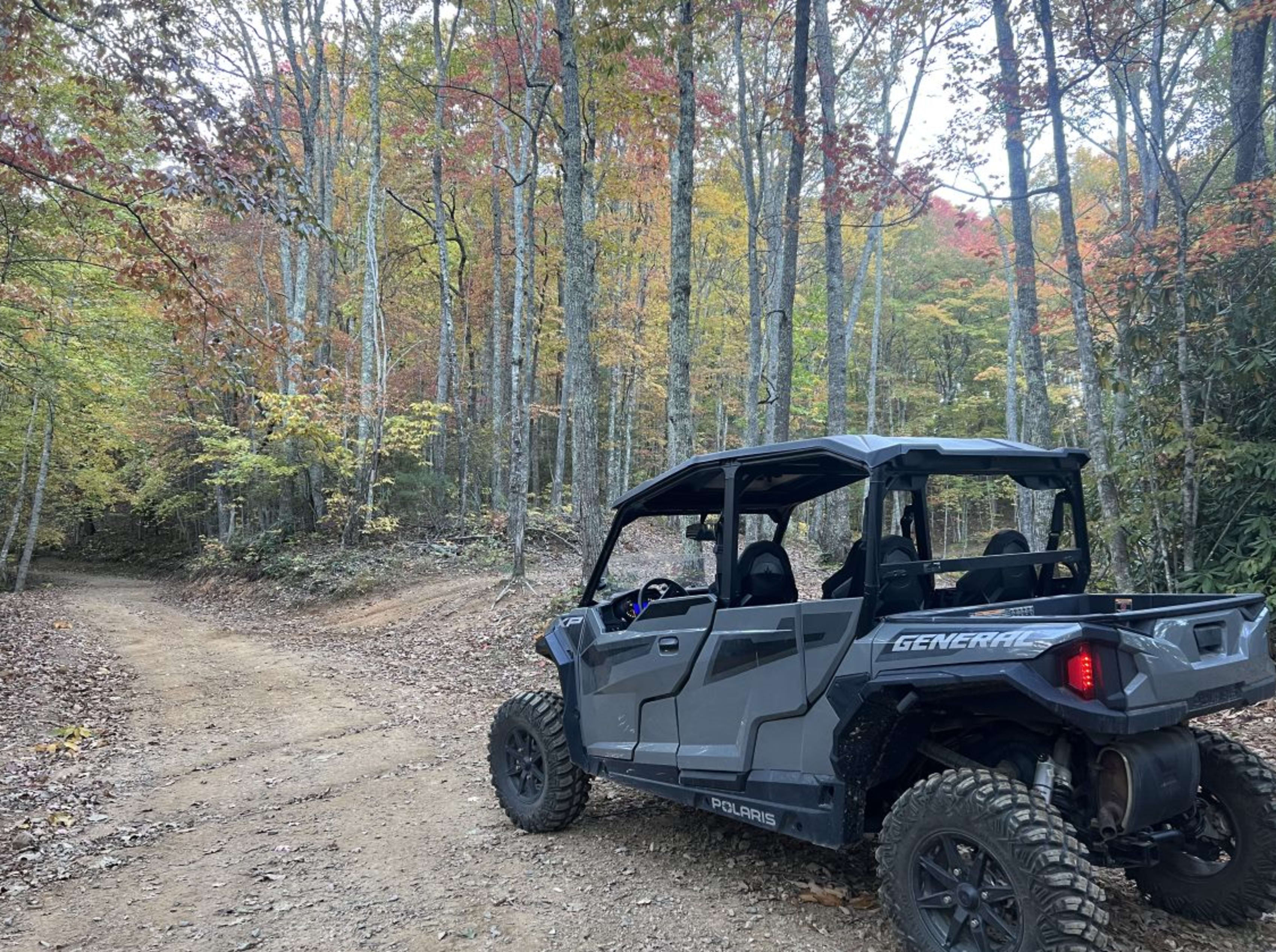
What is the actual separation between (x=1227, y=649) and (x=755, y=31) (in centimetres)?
1756

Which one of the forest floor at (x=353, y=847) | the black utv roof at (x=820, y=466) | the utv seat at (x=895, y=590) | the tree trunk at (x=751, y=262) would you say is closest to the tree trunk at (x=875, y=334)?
the tree trunk at (x=751, y=262)

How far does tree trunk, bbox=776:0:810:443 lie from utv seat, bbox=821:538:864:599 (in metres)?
7.80

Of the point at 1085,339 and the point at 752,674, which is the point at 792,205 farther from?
the point at 752,674

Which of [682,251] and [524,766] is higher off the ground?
[682,251]

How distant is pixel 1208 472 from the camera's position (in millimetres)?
6516

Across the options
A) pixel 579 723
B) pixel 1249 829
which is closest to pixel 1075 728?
pixel 1249 829

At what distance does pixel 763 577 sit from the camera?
12.2 ft

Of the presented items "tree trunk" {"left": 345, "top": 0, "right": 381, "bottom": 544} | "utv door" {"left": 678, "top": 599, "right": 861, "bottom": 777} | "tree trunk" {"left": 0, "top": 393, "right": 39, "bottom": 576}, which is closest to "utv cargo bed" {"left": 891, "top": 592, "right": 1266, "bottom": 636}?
"utv door" {"left": 678, "top": 599, "right": 861, "bottom": 777}

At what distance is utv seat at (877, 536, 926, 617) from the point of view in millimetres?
3025

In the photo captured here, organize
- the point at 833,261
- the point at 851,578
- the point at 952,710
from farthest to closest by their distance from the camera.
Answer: the point at 833,261 < the point at 851,578 < the point at 952,710

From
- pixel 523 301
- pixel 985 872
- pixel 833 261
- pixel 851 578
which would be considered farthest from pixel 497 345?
pixel 985 872

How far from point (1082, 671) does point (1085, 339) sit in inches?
266

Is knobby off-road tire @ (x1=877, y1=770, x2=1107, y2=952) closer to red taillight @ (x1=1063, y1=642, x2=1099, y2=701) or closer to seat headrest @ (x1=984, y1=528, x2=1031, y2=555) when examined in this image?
red taillight @ (x1=1063, y1=642, x2=1099, y2=701)

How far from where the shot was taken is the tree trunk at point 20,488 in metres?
18.9
